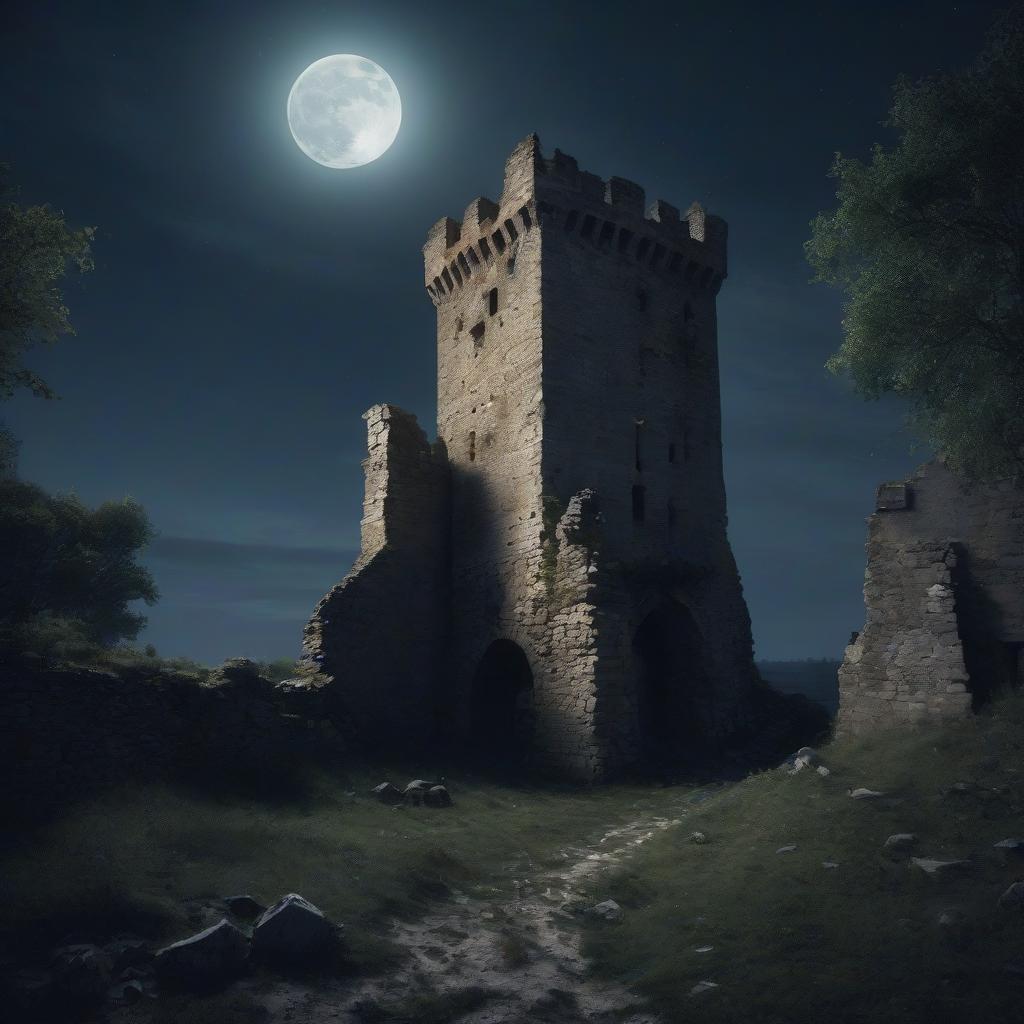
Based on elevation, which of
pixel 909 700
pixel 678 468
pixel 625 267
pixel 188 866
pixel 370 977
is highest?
pixel 625 267

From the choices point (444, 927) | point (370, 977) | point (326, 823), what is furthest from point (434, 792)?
point (370, 977)

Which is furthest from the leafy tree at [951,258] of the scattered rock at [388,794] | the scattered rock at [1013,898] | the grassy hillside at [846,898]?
the scattered rock at [388,794]

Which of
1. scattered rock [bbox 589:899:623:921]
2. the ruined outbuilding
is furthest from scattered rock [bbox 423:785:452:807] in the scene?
the ruined outbuilding

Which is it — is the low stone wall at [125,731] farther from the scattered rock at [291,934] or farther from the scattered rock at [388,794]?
the scattered rock at [291,934]

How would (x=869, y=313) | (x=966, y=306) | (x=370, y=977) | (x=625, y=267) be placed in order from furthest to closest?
(x=625, y=267)
(x=869, y=313)
(x=966, y=306)
(x=370, y=977)

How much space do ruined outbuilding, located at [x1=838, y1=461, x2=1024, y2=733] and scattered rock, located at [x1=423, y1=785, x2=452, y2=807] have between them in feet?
22.4

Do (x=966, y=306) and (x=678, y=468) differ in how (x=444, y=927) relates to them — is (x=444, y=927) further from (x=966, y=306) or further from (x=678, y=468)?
(x=678, y=468)

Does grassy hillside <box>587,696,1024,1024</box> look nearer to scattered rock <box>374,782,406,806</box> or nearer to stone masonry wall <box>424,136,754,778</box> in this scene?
scattered rock <box>374,782,406,806</box>

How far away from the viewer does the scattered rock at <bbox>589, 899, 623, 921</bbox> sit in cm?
797

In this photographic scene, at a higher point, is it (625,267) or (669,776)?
(625,267)

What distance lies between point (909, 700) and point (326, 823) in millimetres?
8815

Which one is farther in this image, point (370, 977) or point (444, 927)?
point (444, 927)

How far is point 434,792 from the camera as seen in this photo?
1338 centimetres

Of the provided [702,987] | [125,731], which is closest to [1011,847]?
[702,987]
